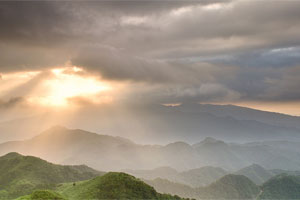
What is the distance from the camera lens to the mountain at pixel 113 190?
137250 millimetres

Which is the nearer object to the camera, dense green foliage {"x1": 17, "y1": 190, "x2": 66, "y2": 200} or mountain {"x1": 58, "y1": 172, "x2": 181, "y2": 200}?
dense green foliage {"x1": 17, "y1": 190, "x2": 66, "y2": 200}

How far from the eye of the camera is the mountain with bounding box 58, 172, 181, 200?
450 ft

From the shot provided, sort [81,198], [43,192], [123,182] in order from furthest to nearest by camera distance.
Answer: [123,182], [81,198], [43,192]

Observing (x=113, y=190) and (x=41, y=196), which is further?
(x=113, y=190)

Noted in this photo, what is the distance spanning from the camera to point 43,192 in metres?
115

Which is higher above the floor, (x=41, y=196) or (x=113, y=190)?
(x=113, y=190)

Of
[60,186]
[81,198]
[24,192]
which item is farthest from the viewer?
[24,192]

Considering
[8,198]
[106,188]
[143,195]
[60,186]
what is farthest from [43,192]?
[8,198]

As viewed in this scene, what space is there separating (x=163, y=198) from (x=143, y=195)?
12.0 metres

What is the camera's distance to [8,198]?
174 metres

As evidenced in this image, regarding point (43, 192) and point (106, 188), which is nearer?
point (43, 192)

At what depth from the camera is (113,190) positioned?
458 feet

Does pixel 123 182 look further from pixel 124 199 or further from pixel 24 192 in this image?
pixel 24 192

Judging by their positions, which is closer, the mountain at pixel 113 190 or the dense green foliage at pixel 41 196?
the dense green foliage at pixel 41 196
